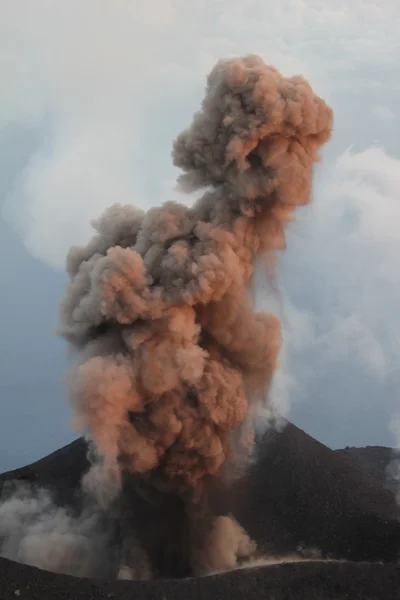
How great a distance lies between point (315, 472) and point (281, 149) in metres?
15.5

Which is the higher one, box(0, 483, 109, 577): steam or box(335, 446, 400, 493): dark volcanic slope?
box(335, 446, 400, 493): dark volcanic slope

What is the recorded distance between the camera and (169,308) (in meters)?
22.2

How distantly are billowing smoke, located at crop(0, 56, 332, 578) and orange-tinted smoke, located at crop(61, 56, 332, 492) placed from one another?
50mm

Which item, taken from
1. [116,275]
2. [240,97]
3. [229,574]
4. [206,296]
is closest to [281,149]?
[240,97]

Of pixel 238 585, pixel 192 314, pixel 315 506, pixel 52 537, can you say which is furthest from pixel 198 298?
pixel 315 506

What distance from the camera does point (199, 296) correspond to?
22.0 m

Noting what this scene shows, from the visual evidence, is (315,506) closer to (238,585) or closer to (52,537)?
(238,585)

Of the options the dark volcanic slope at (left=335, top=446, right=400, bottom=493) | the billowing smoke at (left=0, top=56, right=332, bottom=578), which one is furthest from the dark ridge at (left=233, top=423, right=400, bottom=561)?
the dark volcanic slope at (left=335, top=446, right=400, bottom=493)

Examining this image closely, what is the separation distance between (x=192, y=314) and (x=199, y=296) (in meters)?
1.05

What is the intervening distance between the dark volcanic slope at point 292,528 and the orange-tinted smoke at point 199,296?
4288 mm

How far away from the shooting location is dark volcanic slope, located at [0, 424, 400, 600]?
19766mm

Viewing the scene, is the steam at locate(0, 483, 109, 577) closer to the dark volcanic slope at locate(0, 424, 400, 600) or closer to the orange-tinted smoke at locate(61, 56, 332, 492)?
the dark volcanic slope at locate(0, 424, 400, 600)

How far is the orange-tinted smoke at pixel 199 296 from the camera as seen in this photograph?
21.8 meters

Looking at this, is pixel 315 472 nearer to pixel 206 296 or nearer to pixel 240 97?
pixel 206 296
